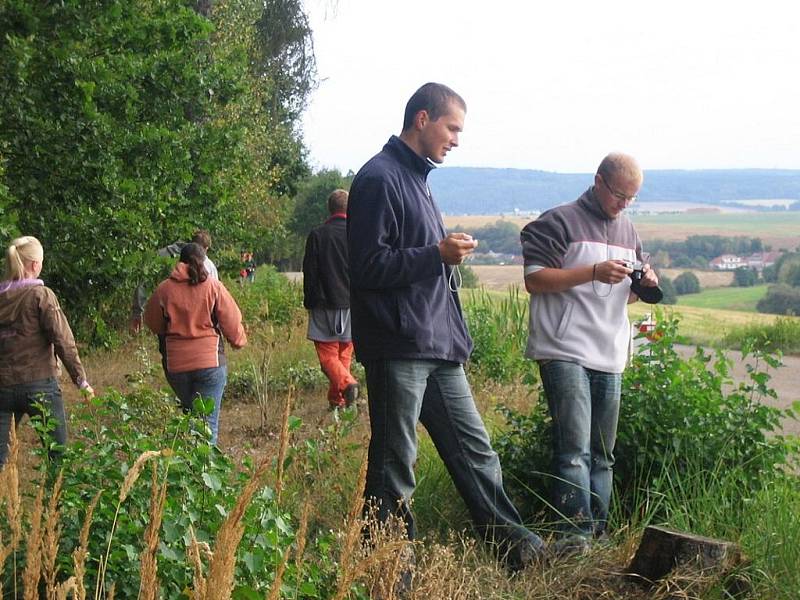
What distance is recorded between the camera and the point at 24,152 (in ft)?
36.6

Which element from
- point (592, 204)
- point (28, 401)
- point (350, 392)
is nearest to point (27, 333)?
point (28, 401)

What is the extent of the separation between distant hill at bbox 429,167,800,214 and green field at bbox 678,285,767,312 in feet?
46.9

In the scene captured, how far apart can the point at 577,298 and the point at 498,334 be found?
7633 millimetres

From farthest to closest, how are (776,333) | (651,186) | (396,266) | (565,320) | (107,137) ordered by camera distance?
(651,186) < (776,333) < (107,137) < (565,320) < (396,266)

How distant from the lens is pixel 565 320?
5.31m

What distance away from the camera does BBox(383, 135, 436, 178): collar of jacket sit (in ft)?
15.7

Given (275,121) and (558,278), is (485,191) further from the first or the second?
(558,278)

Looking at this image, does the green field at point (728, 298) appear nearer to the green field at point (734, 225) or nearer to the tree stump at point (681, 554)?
the green field at point (734, 225)

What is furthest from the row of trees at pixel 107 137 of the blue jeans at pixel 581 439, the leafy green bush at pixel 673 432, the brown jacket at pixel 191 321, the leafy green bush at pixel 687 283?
the leafy green bush at pixel 687 283

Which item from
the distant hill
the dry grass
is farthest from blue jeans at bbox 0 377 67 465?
the distant hill

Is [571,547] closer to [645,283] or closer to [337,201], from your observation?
[645,283]

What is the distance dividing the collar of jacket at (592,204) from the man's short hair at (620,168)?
0.55ft

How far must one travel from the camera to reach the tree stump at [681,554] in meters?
4.34

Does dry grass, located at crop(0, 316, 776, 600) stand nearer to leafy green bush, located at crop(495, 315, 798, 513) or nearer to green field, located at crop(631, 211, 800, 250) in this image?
leafy green bush, located at crop(495, 315, 798, 513)
